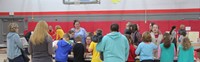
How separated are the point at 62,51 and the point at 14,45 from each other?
58.6 inches

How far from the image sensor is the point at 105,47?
7.46 m

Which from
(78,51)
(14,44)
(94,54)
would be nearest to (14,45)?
(14,44)

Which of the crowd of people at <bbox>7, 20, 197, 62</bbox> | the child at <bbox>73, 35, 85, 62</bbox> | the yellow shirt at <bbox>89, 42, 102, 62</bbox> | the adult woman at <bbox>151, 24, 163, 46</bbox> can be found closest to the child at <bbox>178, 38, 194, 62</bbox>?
the crowd of people at <bbox>7, 20, 197, 62</bbox>

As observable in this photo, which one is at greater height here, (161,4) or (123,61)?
(161,4)

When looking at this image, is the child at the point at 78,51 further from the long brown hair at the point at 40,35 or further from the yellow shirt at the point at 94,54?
the long brown hair at the point at 40,35

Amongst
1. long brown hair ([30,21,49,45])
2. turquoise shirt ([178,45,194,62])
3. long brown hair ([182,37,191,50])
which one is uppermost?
long brown hair ([30,21,49,45])

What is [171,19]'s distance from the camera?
1569 cm

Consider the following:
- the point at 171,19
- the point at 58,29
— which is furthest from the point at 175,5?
the point at 58,29

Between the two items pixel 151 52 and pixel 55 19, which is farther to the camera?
pixel 55 19

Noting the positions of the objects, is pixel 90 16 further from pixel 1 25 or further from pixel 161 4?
pixel 1 25

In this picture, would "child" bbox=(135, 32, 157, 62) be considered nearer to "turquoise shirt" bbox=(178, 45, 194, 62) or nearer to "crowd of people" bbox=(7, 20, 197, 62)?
"crowd of people" bbox=(7, 20, 197, 62)

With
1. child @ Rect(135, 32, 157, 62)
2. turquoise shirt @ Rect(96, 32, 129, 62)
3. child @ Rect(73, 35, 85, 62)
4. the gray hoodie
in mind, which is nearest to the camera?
turquoise shirt @ Rect(96, 32, 129, 62)

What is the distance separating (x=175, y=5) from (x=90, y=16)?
347 cm

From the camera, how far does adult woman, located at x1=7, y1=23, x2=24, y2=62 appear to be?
8273mm
